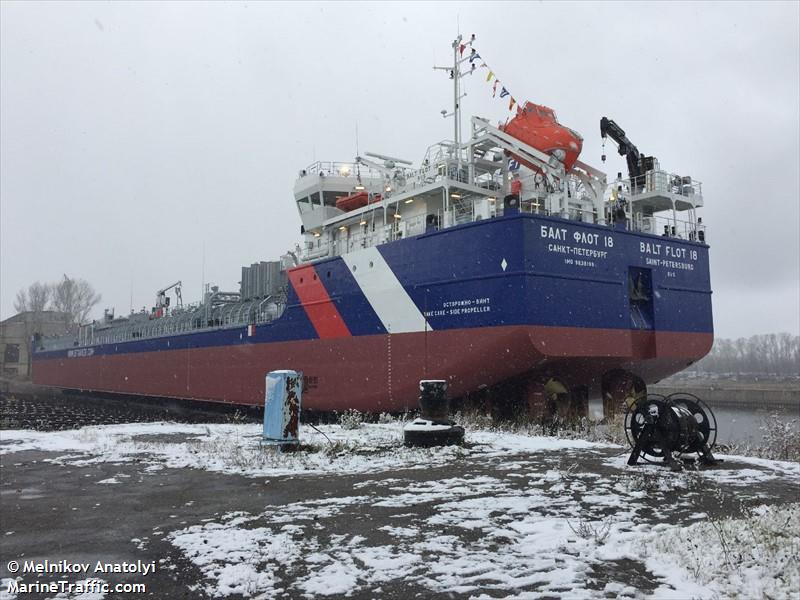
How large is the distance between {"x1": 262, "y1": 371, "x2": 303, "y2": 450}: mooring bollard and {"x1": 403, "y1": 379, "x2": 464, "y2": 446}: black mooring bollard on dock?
193 cm

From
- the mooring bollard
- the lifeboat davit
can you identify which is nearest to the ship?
the lifeboat davit

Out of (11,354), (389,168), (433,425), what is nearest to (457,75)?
(389,168)

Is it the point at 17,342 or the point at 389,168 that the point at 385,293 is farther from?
the point at 17,342

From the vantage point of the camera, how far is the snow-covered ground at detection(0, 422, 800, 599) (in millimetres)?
3756

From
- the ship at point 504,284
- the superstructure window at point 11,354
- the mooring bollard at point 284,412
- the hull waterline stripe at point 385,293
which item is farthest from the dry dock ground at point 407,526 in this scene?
the superstructure window at point 11,354

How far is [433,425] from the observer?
9.73 meters

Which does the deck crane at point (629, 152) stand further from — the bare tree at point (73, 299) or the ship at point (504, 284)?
the bare tree at point (73, 299)

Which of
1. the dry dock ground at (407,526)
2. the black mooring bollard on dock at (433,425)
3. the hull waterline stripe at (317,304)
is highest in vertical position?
the hull waterline stripe at (317,304)

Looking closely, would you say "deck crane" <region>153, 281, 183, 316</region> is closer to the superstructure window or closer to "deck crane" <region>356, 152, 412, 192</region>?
"deck crane" <region>356, 152, 412, 192</region>

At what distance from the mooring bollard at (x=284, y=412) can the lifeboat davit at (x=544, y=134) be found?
10.0 meters

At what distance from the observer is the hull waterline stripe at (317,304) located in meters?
18.3

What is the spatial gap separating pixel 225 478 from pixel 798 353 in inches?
6208

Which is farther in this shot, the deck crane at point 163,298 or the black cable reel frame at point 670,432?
the deck crane at point 163,298

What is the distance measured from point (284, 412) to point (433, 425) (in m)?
2.54
